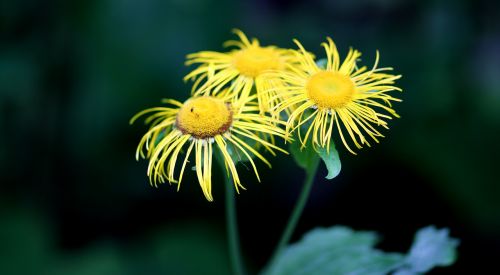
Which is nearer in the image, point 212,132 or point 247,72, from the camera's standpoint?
point 212,132

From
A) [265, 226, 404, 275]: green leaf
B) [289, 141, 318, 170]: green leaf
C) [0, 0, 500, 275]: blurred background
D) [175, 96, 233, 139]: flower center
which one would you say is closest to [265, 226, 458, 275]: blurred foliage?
[265, 226, 404, 275]: green leaf

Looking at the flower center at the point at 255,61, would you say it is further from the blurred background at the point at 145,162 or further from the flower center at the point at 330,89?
the blurred background at the point at 145,162

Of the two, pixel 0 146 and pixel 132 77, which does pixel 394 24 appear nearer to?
pixel 132 77

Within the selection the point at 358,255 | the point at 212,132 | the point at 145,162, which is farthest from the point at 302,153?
the point at 145,162

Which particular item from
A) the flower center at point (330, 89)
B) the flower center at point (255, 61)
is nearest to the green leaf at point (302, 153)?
the flower center at point (330, 89)

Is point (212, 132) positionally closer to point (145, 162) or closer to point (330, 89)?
point (330, 89)
